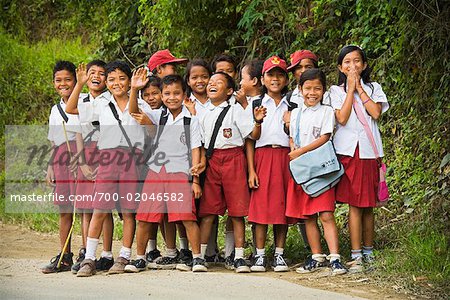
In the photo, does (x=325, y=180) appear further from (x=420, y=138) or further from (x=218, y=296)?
(x=420, y=138)

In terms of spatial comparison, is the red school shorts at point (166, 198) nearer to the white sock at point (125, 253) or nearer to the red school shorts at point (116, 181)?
the red school shorts at point (116, 181)

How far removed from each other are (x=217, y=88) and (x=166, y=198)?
102 cm

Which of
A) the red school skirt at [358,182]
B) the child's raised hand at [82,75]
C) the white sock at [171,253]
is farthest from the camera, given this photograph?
the white sock at [171,253]

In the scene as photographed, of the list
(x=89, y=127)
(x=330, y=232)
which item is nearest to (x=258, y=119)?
(x=330, y=232)

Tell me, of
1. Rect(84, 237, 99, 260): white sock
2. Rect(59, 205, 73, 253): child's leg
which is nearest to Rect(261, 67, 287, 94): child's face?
Rect(84, 237, 99, 260): white sock

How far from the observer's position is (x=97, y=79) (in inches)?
306

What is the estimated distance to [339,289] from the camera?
→ 652 centimetres

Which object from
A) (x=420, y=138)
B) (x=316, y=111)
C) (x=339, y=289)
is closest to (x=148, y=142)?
(x=316, y=111)

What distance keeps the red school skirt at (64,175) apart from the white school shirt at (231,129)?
1267mm

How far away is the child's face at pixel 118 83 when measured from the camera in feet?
24.2

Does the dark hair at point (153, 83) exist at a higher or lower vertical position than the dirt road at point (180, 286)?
higher

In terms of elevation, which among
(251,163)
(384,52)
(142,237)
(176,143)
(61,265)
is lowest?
(61,265)

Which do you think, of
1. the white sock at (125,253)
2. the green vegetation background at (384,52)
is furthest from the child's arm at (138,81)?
the green vegetation background at (384,52)

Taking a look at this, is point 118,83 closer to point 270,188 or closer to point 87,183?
point 87,183
